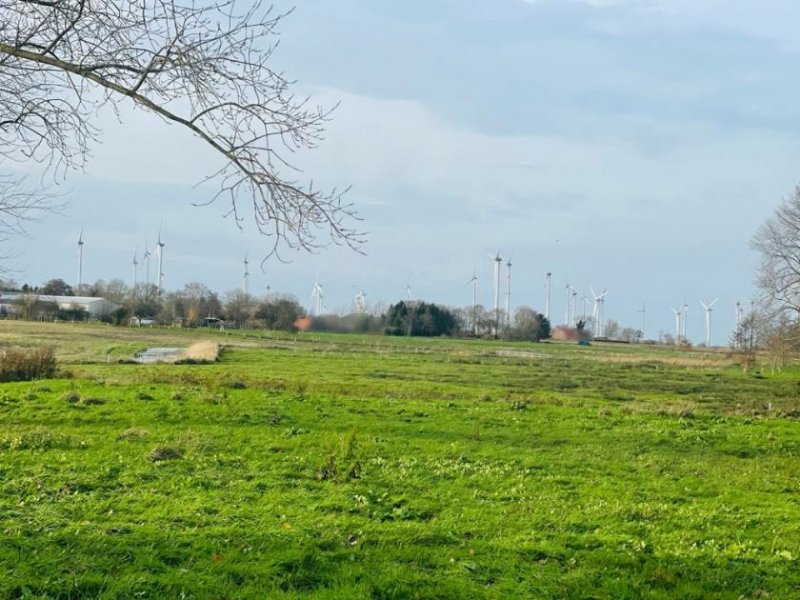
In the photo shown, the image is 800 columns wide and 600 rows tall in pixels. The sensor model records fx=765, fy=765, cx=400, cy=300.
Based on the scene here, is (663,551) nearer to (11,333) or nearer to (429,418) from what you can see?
(429,418)

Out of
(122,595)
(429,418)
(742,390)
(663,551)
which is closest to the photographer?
(122,595)

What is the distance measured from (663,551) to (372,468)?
5.23 metres

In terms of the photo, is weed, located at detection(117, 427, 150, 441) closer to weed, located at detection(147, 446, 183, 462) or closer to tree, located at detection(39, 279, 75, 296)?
weed, located at detection(147, 446, 183, 462)

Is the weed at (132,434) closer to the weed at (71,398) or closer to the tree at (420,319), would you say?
the weed at (71,398)

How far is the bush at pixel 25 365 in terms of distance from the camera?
26109 mm

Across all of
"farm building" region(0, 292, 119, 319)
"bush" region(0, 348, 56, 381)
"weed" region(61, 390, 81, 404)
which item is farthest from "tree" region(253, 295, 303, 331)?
"weed" region(61, 390, 81, 404)

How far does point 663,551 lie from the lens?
8000 mm

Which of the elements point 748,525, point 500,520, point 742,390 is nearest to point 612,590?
point 500,520

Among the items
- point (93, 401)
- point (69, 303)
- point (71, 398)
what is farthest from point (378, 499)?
point (69, 303)

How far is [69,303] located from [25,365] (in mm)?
79249

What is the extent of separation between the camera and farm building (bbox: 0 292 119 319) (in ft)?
295

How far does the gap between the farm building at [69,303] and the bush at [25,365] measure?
6864 cm

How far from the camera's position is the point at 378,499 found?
9.82 metres

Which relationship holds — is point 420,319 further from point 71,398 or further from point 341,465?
point 341,465
